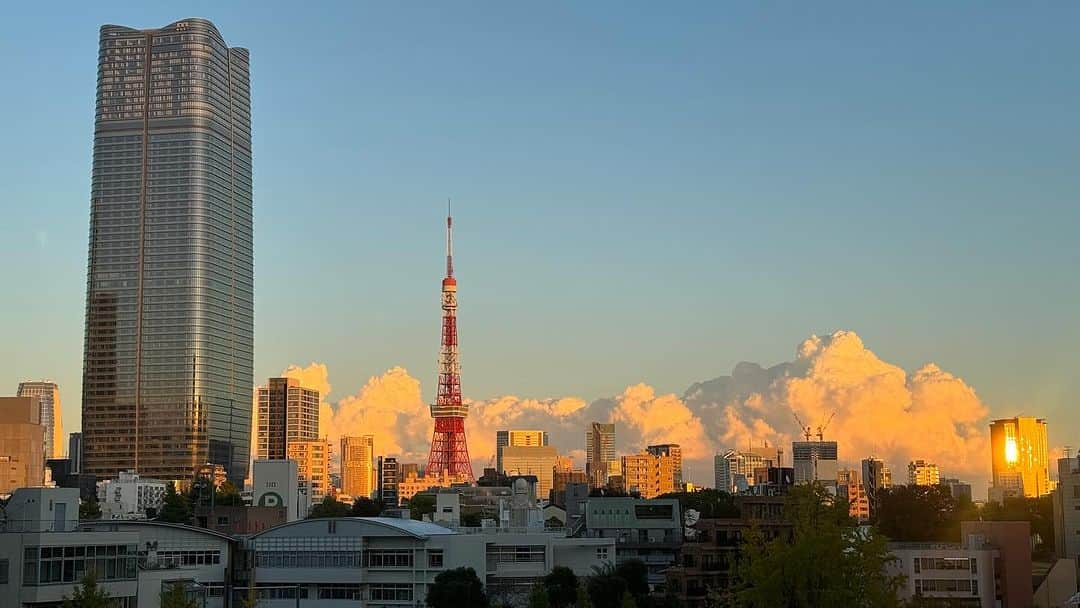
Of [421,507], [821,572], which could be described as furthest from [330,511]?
[821,572]

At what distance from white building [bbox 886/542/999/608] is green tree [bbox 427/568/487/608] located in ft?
79.5

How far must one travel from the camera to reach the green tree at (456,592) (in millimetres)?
68000

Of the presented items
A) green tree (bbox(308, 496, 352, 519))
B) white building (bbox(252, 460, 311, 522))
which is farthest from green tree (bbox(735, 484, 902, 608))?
green tree (bbox(308, 496, 352, 519))

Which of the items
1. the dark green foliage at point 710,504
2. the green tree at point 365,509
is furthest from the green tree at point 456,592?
the green tree at point 365,509

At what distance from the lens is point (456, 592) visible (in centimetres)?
6806

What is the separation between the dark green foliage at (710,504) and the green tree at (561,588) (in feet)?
143

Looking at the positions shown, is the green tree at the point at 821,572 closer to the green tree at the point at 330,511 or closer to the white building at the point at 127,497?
the green tree at the point at 330,511

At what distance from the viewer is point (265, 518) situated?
11662cm

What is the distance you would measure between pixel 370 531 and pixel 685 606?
18.8m

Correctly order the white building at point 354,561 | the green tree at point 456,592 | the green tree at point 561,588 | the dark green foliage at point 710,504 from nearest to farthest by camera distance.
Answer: the green tree at point 456,592
the green tree at point 561,588
the white building at point 354,561
the dark green foliage at point 710,504

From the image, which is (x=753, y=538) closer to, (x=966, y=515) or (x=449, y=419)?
(x=966, y=515)

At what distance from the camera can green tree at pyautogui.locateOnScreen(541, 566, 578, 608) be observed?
229 ft

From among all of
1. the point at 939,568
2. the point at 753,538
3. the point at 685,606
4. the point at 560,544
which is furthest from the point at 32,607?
the point at 939,568

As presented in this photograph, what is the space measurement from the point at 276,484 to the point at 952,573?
67.6 m
